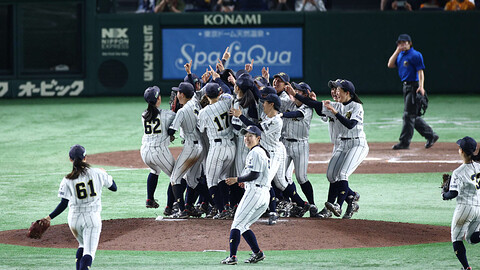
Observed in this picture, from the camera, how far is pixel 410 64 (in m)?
15.7

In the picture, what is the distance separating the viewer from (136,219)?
10.3 meters

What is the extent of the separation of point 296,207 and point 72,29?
1413cm

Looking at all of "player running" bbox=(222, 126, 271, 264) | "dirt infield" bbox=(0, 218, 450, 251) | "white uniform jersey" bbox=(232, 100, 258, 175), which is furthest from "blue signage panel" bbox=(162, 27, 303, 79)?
"player running" bbox=(222, 126, 271, 264)

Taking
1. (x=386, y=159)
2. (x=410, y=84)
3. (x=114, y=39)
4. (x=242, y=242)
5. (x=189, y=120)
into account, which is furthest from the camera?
(x=114, y=39)

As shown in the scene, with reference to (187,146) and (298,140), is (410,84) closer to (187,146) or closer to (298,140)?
(298,140)

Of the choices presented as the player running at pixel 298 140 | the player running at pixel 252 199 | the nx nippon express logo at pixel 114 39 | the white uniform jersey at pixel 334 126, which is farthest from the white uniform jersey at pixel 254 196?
the nx nippon express logo at pixel 114 39

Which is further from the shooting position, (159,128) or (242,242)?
(159,128)

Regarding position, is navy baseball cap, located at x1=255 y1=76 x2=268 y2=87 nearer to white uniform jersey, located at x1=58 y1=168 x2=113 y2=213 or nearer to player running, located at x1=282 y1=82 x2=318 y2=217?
player running, located at x1=282 y1=82 x2=318 y2=217

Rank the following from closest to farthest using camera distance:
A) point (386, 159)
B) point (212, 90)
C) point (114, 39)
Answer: point (212, 90) < point (386, 159) < point (114, 39)

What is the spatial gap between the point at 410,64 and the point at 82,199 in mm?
9575

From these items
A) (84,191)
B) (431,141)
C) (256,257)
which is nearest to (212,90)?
(256,257)

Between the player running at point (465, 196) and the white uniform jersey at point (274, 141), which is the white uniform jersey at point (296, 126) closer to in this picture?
the white uniform jersey at point (274, 141)

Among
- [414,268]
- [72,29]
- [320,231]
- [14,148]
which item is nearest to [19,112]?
[72,29]

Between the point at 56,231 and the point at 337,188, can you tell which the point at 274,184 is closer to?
the point at 337,188
